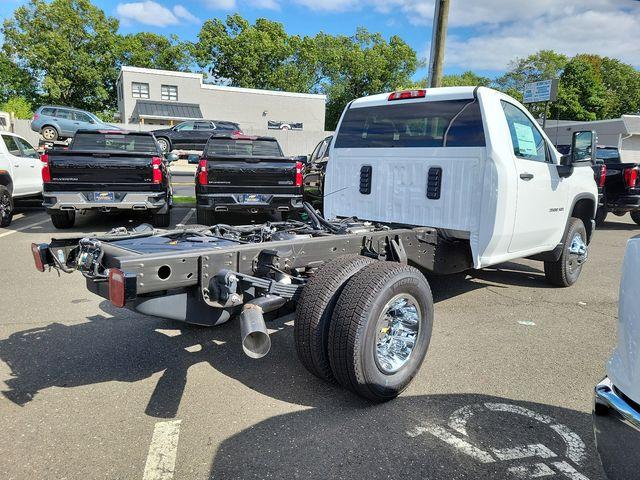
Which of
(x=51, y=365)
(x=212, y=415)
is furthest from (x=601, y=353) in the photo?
(x=51, y=365)

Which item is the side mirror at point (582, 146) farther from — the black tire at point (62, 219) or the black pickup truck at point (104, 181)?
the black tire at point (62, 219)

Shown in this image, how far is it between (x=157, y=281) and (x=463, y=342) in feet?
9.35

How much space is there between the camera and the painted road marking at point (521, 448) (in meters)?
2.67

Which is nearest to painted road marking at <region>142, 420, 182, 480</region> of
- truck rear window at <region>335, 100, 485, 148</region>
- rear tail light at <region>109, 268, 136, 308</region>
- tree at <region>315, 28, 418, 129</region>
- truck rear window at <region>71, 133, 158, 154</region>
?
rear tail light at <region>109, 268, 136, 308</region>

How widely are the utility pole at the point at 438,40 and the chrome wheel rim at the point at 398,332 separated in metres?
8.90

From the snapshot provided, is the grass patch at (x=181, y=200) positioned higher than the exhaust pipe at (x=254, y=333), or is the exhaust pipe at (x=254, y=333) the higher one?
the exhaust pipe at (x=254, y=333)

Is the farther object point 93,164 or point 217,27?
point 217,27

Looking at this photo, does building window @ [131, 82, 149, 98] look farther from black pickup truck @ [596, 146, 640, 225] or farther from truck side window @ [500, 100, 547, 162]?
truck side window @ [500, 100, 547, 162]

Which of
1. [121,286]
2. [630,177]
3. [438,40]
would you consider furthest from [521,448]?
[630,177]

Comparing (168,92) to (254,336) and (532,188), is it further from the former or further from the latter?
(254,336)

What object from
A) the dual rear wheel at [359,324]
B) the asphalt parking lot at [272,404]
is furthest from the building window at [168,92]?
the dual rear wheel at [359,324]

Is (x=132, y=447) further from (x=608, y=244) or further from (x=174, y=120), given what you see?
(x=174, y=120)

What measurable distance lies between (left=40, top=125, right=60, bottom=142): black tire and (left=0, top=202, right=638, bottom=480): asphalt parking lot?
2021cm

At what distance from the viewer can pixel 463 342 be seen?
447cm
